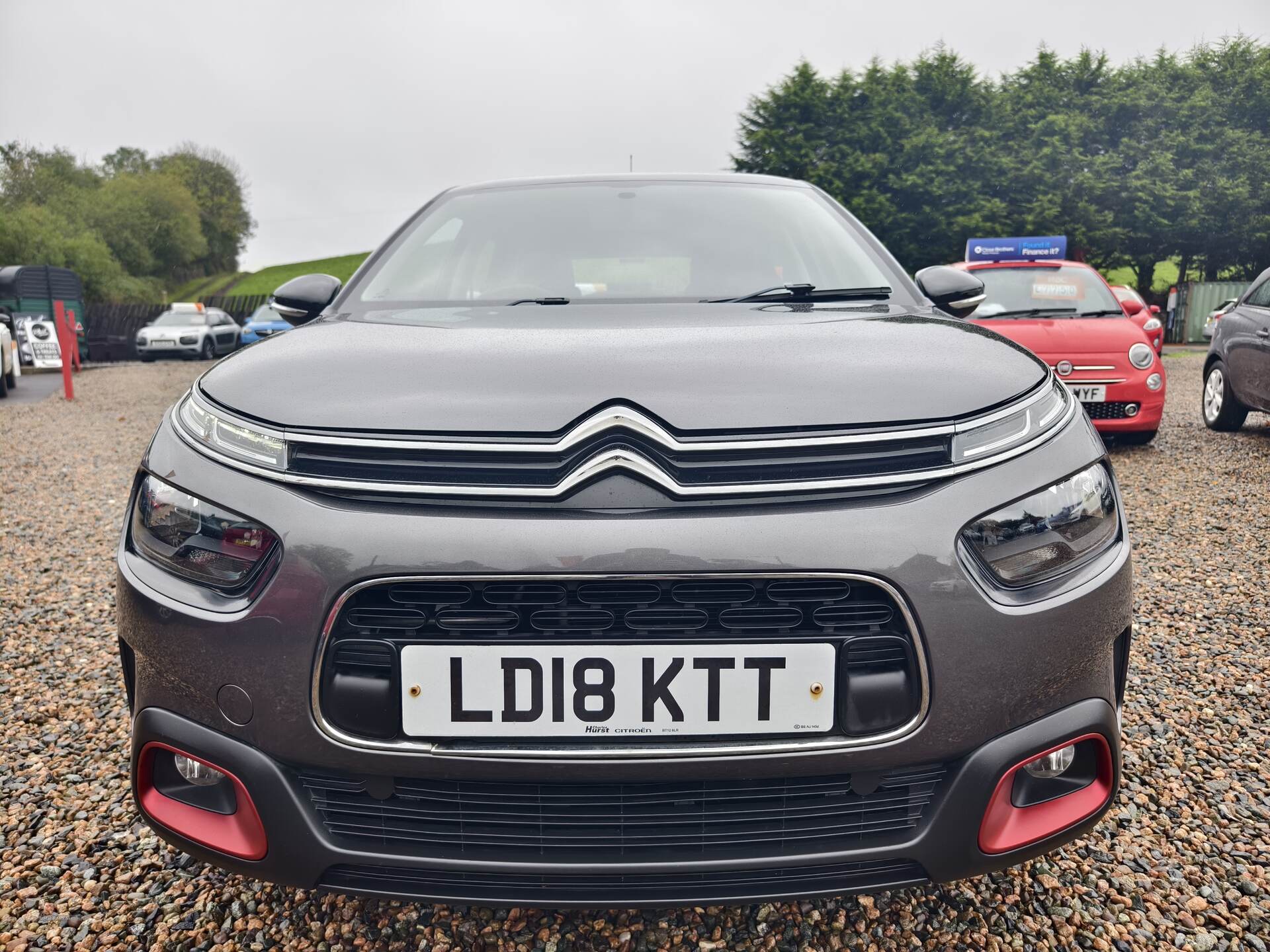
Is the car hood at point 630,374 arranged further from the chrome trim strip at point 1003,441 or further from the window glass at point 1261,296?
the window glass at point 1261,296

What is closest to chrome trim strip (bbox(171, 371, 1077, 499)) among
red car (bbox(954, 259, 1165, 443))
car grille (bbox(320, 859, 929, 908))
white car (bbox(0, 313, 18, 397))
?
car grille (bbox(320, 859, 929, 908))

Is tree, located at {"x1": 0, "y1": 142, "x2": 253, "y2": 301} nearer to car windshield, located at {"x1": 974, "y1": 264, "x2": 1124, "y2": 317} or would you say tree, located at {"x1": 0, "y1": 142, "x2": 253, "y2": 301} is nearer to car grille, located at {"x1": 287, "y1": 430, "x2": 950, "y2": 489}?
car windshield, located at {"x1": 974, "y1": 264, "x2": 1124, "y2": 317}

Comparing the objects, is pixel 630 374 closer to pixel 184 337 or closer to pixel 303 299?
pixel 303 299

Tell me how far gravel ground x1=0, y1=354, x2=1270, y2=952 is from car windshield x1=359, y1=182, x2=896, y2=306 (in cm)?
133

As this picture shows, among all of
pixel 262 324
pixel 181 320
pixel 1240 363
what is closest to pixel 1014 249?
pixel 1240 363

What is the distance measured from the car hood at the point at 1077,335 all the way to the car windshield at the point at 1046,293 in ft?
0.81

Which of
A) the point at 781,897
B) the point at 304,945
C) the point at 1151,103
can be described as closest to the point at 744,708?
the point at 781,897

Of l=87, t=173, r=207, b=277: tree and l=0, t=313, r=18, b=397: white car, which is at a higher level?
l=87, t=173, r=207, b=277: tree

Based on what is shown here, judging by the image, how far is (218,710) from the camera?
1384mm

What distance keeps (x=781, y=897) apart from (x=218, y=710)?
872 mm

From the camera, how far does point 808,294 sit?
7.09ft

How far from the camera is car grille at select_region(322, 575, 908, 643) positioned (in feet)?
4.32

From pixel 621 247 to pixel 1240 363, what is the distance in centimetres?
706

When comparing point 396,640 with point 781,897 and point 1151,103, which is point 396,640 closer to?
point 781,897
